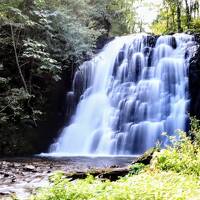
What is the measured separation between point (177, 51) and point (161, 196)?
1786 cm

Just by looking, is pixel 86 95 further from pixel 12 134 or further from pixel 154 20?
pixel 154 20

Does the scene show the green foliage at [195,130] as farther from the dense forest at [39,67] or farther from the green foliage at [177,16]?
the green foliage at [177,16]

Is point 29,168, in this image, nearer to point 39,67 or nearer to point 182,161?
point 182,161

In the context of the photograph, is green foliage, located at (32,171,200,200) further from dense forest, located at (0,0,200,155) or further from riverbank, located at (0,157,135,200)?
dense forest, located at (0,0,200,155)

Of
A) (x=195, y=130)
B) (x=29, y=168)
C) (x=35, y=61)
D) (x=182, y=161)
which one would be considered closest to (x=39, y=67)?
(x=35, y=61)

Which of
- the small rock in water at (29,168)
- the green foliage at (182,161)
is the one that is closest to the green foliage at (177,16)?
the small rock in water at (29,168)

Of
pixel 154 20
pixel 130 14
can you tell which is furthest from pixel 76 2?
pixel 154 20

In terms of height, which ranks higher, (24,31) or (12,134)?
(24,31)

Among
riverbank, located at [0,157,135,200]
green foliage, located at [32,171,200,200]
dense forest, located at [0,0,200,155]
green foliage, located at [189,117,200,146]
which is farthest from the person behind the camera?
dense forest, located at [0,0,200,155]

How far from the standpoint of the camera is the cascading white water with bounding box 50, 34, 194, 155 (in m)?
18.6

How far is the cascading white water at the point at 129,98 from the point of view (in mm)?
18562

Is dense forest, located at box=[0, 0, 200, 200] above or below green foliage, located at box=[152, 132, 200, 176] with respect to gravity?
above

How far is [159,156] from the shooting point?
7.99 metres

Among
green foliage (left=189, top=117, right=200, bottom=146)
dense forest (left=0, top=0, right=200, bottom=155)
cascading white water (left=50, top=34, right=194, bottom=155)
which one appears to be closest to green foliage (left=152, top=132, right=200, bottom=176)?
green foliage (left=189, top=117, right=200, bottom=146)
